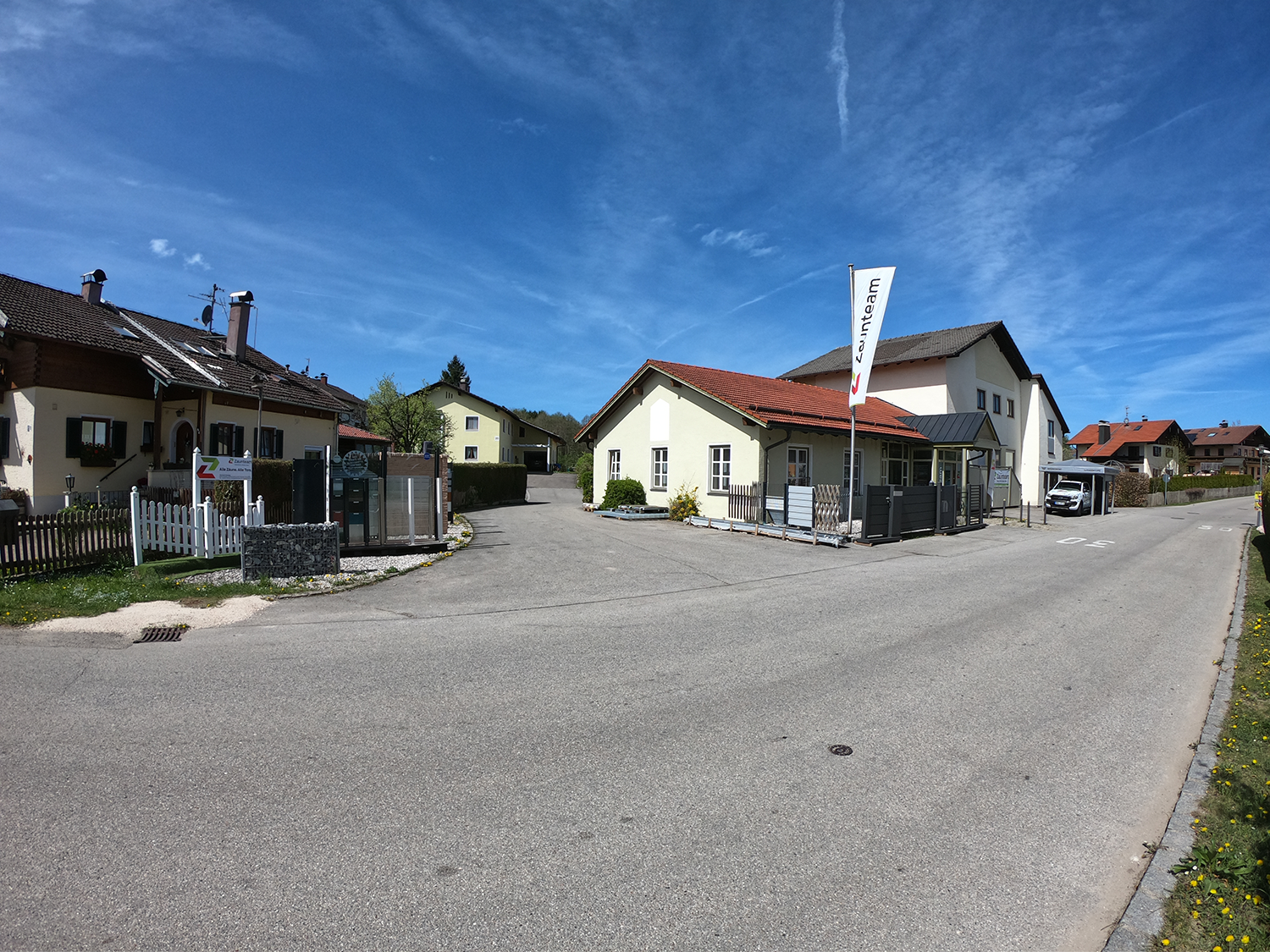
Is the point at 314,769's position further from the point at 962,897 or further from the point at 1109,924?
the point at 1109,924

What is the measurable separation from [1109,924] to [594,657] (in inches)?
174

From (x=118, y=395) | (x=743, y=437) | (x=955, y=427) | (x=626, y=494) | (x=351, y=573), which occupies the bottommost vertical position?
(x=351, y=573)

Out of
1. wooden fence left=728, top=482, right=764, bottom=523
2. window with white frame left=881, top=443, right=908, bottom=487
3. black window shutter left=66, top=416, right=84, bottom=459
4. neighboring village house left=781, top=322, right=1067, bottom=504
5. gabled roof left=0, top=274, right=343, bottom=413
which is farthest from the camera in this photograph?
neighboring village house left=781, top=322, right=1067, bottom=504

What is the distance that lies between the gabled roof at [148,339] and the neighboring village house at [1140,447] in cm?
6483

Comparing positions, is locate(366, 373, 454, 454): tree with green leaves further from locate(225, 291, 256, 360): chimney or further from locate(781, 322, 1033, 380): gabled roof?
locate(781, 322, 1033, 380): gabled roof

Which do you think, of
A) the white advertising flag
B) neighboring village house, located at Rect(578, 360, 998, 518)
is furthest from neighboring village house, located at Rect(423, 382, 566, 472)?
the white advertising flag

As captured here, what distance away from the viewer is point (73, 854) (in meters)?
3.09

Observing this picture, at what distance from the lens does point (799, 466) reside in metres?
21.6

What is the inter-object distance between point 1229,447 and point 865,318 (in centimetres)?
10550

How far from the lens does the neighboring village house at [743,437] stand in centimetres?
2061

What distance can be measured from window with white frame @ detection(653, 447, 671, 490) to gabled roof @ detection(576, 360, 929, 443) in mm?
2763

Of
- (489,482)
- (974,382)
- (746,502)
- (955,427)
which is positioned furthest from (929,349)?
(489,482)

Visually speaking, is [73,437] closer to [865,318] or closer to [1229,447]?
[865,318]

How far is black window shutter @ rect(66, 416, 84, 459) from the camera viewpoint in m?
19.4
